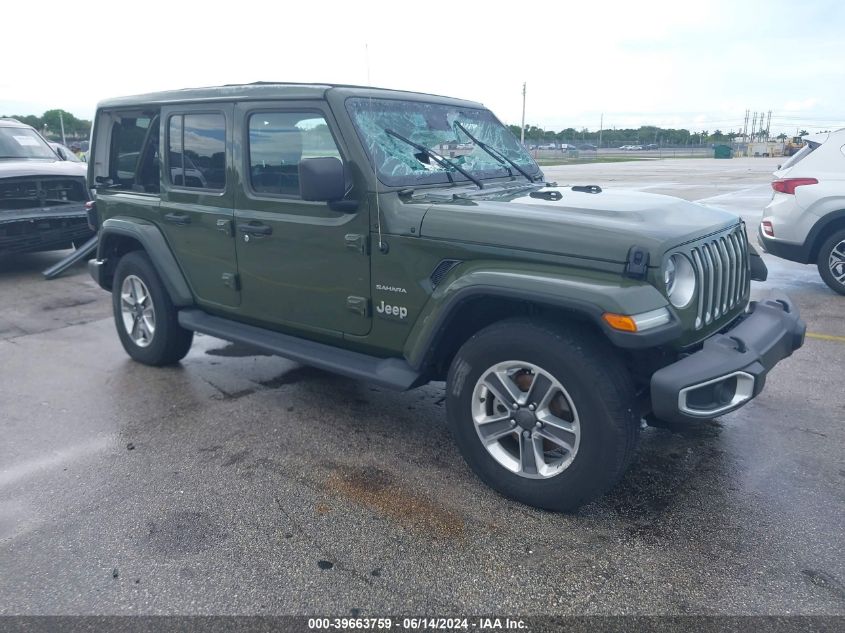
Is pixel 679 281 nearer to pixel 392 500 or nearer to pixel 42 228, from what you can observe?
pixel 392 500

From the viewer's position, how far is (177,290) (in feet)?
16.1

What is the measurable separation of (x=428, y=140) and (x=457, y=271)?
45.9 inches

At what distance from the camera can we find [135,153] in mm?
5211

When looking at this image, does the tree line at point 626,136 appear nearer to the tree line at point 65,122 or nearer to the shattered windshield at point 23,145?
the tree line at point 65,122

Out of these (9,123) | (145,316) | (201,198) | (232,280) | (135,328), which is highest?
(9,123)

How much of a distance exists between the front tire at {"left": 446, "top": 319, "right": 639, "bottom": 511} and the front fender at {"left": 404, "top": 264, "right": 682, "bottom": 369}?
0.56 ft

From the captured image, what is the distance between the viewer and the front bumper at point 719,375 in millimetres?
2834

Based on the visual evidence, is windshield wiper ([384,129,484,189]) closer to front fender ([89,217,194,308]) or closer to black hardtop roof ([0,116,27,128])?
front fender ([89,217,194,308])

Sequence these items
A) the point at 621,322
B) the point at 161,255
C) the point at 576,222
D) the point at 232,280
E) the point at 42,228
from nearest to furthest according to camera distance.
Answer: the point at 621,322 → the point at 576,222 → the point at 232,280 → the point at 161,255 → the point at 42,228

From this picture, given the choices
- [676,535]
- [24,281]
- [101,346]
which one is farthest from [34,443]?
[24,281]

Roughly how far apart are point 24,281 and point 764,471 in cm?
876

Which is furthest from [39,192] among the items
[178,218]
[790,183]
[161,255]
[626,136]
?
[626,136]

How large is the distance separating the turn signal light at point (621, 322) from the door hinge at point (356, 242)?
1.43 metres

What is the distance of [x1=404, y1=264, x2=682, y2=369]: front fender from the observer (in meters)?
2.80
